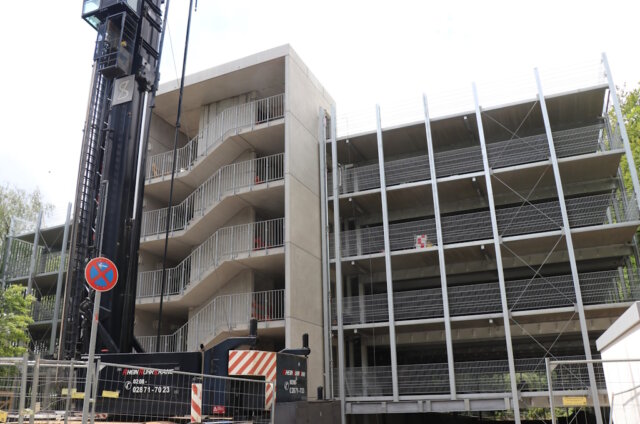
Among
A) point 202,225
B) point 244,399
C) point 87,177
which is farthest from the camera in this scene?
point 202,225

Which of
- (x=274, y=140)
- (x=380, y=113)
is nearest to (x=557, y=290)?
(x=380, y=113)

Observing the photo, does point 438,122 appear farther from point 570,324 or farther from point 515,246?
point 570,324

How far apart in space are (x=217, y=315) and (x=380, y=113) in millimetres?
10005

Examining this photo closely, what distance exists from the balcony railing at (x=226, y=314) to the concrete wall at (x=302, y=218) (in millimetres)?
1120

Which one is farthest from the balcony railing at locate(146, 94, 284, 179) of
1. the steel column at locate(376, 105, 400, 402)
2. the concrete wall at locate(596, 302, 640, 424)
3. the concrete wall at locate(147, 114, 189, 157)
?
the concrete wall at locate(596, 302, 640, 424)

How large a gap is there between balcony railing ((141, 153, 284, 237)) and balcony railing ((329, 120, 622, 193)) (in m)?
2.66

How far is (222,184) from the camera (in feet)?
71.0

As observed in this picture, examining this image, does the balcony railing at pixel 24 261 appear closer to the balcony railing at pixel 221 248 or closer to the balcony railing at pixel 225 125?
the balcony railing at pixel 225 125

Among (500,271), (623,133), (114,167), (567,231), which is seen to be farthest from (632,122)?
(114,167)

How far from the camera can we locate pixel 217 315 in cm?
1995

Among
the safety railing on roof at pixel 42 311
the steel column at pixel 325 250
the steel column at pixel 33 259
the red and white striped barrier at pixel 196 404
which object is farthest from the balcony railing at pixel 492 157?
the steel column at pixel 33 259

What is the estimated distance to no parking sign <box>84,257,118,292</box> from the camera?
6723mm

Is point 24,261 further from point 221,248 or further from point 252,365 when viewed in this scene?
point 252,365

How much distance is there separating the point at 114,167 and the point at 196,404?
5718 mm
